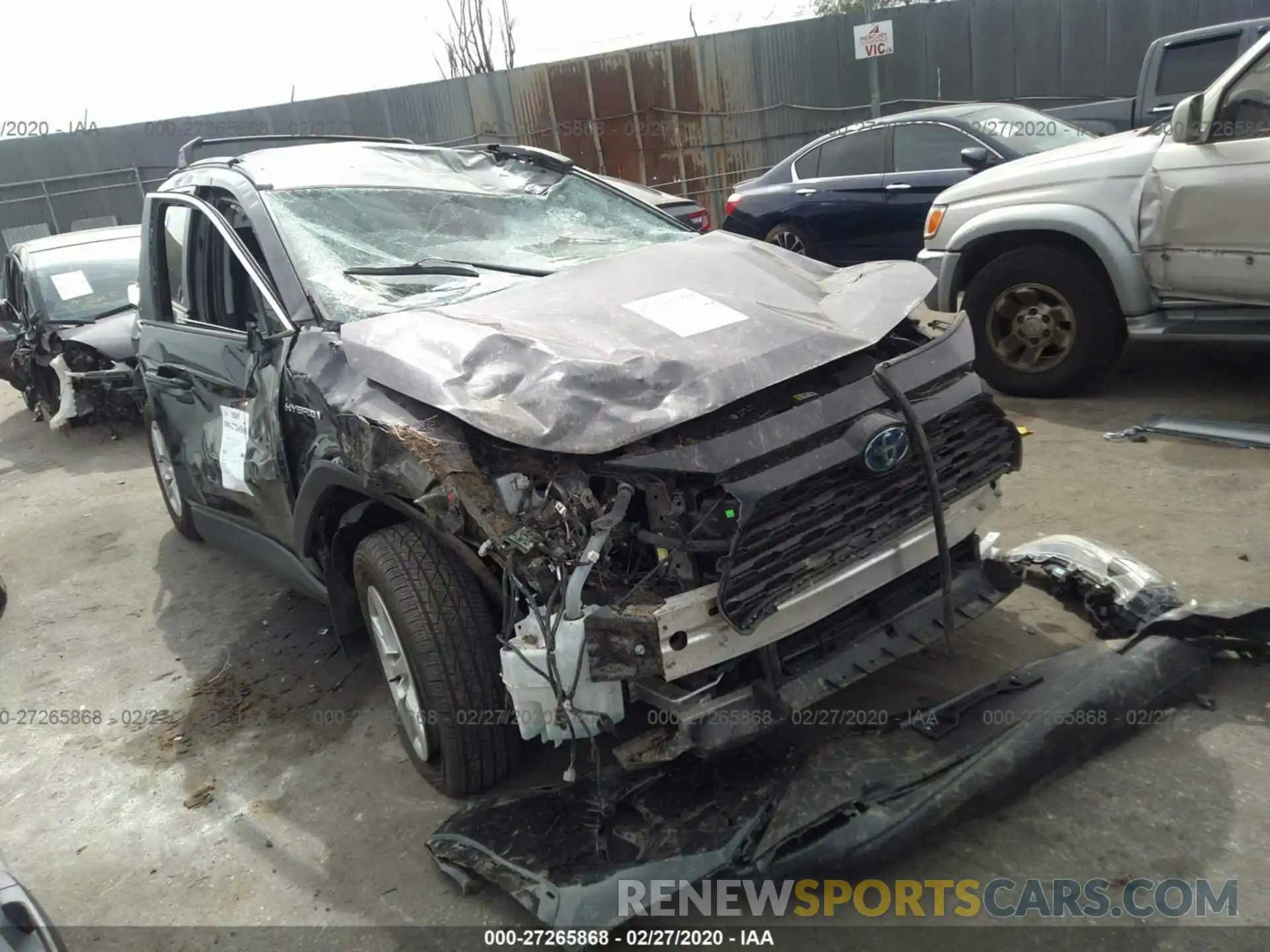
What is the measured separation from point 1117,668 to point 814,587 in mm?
1040

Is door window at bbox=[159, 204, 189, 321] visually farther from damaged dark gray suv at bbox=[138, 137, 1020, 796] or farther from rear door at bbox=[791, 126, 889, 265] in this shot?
rear door at bbox=[791, 126, 889, 265]

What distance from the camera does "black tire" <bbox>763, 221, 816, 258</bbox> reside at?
27.4 feet

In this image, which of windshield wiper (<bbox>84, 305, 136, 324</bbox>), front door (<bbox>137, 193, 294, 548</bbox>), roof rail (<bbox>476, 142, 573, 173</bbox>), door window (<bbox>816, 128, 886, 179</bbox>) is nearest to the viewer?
front door (<bbox>137, 193, 294, 548</bbox>)

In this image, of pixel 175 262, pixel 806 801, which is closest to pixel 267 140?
pixel 175 262

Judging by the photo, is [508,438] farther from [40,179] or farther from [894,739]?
[40,179]

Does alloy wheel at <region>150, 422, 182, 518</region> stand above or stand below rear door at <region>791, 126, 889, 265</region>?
below

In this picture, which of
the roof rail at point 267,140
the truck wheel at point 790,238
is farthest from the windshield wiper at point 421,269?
the truck wheel at point 790,238

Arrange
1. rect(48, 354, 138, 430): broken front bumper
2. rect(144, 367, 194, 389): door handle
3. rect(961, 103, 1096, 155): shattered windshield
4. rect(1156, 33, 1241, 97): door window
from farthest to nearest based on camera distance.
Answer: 1. rect(1156, 33, 1241, 97): door window
2. rect(48, 354, 138, 430): broken front bumper
3. rect(961, 103, 1096, 155): shattered windshield
4. rect(144, 367, 194, 389): door handle

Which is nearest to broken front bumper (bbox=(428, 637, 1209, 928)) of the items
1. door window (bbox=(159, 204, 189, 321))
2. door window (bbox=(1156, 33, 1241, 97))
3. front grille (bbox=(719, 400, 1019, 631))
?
front grille (bbox=(719, 400, 1019, 631))

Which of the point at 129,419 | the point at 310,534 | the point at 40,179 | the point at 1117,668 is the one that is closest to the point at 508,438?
the point at 310,534

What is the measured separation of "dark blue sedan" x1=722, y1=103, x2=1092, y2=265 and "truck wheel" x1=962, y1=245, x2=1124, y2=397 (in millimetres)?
1704

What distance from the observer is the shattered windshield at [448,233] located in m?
3.16

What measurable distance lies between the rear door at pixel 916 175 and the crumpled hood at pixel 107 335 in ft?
20.7

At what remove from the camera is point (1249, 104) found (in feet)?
14.9
